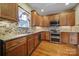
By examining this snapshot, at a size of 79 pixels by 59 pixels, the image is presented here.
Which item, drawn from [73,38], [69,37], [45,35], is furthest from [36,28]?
[73,38]

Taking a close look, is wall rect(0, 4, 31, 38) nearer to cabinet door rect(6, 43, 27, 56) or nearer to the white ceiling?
cabinet door rect(6, 43, 27, 56)

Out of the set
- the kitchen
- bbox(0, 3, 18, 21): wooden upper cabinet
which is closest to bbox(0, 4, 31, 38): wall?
the kitchen

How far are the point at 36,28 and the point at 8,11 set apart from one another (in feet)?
10.2

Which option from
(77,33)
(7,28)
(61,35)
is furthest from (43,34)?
(7,28)

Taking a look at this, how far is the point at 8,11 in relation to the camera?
86.7 inches

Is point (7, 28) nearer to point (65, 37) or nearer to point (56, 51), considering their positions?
point (56, 51)

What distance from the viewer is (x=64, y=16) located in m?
3.42

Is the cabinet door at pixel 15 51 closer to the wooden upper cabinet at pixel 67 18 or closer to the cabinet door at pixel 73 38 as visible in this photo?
the wooden upper cabinet at pixel 67 18

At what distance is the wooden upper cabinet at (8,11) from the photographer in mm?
1955

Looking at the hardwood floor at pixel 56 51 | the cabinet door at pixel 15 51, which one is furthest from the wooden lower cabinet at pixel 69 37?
the cabinet door at pixel 15 51

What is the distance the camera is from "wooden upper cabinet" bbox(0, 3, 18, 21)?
1955mm

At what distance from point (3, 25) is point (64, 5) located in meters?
1.80

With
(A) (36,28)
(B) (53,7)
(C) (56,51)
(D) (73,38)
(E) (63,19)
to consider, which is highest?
(B) (53,7)

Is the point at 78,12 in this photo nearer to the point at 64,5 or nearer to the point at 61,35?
the point at 64,5
